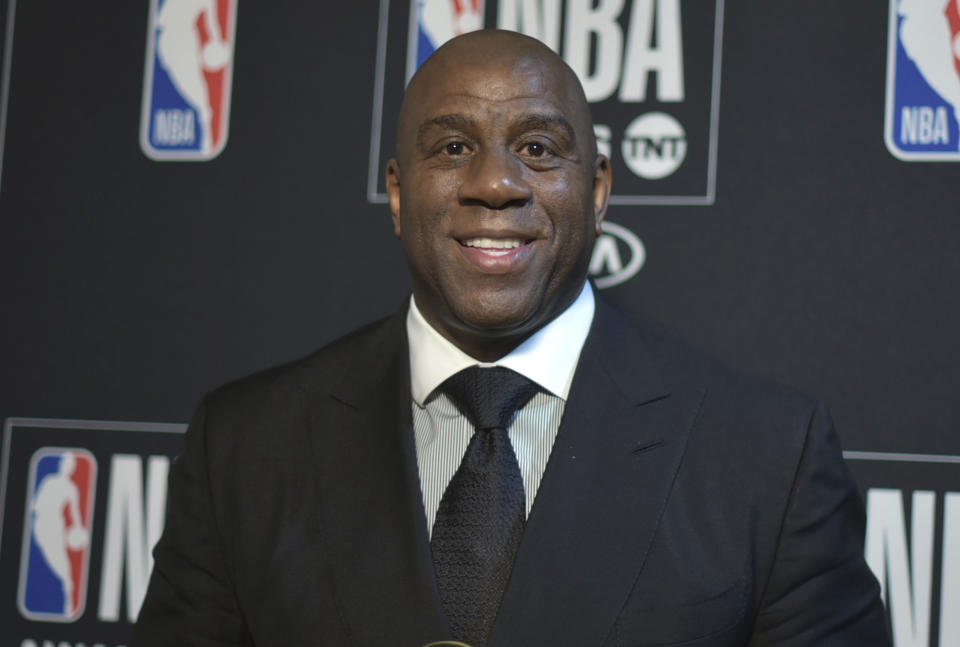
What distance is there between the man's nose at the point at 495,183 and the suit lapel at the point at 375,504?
24cm

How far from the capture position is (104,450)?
1.99 m

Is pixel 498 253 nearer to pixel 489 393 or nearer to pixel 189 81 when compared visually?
pixel 489 393

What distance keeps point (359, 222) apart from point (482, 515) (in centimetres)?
Answer: 75

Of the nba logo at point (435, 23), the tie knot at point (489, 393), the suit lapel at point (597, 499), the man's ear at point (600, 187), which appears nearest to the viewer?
the suit lapel at point (597, 499)

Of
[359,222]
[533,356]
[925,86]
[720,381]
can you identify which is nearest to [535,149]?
[533,356]

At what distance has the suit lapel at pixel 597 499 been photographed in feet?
4.19

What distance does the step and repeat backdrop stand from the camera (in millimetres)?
1760

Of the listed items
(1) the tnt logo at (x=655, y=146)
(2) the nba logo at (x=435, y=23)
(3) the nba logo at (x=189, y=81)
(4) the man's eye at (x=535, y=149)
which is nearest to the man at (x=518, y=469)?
(4) the man's eye at (x=535, y=149)

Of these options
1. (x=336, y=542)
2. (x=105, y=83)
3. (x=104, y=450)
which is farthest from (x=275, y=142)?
(x=336, y=542)

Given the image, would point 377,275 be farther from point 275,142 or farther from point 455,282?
point 455,282

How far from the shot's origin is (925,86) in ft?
5.82

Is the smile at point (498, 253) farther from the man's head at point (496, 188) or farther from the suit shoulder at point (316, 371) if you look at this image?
the suit shoulder at point (316, 371)

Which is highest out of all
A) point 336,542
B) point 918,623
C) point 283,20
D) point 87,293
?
point 283,20

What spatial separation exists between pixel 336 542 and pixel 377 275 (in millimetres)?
653
